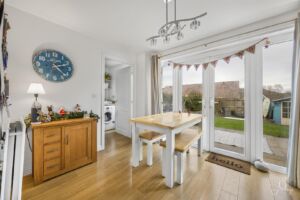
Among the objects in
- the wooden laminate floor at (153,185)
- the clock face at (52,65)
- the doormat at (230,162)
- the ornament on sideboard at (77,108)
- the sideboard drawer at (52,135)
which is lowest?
the wooden laminate floor at (153,185)

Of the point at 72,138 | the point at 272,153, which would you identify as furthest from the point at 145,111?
the point at 272,153

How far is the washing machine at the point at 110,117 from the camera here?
4.20 meters

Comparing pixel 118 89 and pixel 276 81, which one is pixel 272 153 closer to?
pixel 276 81

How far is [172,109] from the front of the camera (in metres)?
3.49

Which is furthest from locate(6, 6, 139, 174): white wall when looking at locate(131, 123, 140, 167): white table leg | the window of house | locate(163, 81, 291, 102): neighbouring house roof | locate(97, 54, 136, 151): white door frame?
the window of house

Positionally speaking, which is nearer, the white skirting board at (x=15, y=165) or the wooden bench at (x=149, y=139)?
the white skirting board at (x=15, y=165)

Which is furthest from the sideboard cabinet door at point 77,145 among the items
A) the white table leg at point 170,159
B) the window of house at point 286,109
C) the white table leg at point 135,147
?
the window of house at point 286,109

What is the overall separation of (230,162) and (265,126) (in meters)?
0.89

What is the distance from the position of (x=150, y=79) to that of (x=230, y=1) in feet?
7.36

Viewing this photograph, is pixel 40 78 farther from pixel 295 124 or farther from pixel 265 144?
pixel 265 144

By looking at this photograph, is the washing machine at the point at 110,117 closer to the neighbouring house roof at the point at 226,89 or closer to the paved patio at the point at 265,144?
the neighbouring house roof at the point at 226,89

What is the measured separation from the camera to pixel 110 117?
4.29 meters

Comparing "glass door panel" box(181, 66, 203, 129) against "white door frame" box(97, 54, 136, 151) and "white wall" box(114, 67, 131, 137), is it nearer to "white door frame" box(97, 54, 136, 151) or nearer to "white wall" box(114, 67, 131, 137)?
"white door frame" box(97, 54, 136, 151)

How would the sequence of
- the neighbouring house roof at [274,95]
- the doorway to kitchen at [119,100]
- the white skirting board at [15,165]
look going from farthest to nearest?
1. the doorway to kitchen at [119,100]
2. the neighbouring house roof at [274,95]
3. the white skirting board at [15,165]
